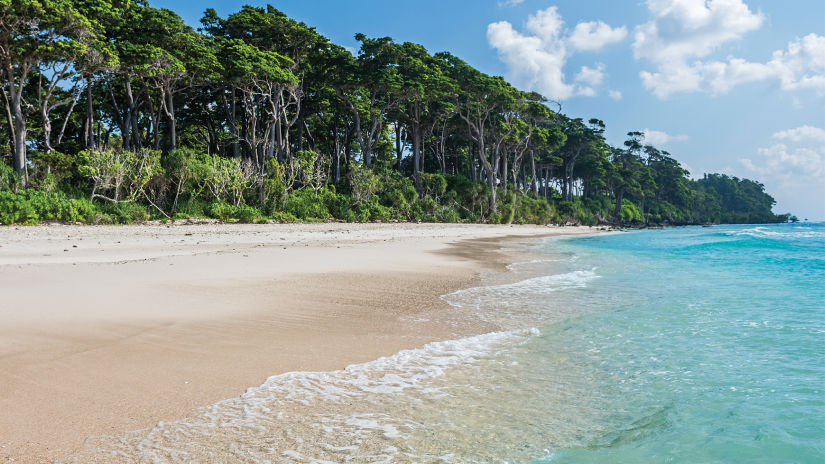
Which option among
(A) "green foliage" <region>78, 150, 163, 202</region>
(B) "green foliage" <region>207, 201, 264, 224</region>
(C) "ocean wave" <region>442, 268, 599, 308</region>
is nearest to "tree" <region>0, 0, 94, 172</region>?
(A) "green foliage" <region>78, 150, 163, 202</region>

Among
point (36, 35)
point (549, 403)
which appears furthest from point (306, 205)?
point (549, 403)

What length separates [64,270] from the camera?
26.4 ft

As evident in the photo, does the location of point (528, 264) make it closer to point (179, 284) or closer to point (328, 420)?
point (179, 284)

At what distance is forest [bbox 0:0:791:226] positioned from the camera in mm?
20406

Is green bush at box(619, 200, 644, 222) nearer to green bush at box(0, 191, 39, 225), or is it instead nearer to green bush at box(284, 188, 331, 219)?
green bush at box(284, 188, 331, 219)

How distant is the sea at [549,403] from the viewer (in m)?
2.70

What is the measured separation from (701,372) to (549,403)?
198 cm

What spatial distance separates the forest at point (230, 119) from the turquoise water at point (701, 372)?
65.8ft

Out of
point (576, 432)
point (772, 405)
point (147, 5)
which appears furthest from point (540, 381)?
point (147, 5)

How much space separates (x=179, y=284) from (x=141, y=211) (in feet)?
51.3

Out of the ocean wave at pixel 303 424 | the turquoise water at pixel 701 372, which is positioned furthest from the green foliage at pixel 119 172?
the turquoise water at pixel 701 372

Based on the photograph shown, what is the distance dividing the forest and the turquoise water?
20.1 metres

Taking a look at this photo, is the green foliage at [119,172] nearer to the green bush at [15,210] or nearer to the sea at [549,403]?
the green bush at [15,210]

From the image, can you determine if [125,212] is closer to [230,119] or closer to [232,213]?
[232,213]
